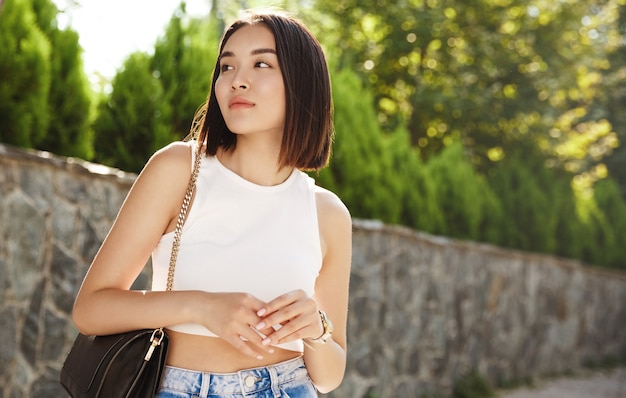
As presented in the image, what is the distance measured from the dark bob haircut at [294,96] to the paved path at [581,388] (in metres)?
7.86

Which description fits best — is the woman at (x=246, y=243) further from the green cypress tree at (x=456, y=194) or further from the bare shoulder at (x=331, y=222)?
the green cypress tree at (x=456, y=194)

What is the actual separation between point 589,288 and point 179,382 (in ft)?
38.3

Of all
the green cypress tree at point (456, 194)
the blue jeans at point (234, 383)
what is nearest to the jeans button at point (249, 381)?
the blue jeans at point (234, 383)

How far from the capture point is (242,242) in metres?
1.80

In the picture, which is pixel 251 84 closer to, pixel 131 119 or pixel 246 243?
pixel 246 243

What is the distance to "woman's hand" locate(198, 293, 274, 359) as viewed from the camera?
1.59 m

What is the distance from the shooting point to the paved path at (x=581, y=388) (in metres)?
9.68

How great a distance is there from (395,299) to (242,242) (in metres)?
6.12

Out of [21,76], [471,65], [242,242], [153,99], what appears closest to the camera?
[242,242]

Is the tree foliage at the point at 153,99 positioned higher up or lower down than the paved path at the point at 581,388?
higher up

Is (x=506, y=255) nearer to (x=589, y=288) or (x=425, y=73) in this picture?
(x=589, y=288)

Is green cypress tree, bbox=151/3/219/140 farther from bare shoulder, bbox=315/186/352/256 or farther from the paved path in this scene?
the paved path

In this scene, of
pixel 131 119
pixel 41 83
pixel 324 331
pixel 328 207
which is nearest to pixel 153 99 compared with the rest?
pixel 131 119

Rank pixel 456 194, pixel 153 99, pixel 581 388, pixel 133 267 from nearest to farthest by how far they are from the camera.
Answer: pixel 133 267 → pixel 153 99 → pixel 456 194 → pixel 581 388
